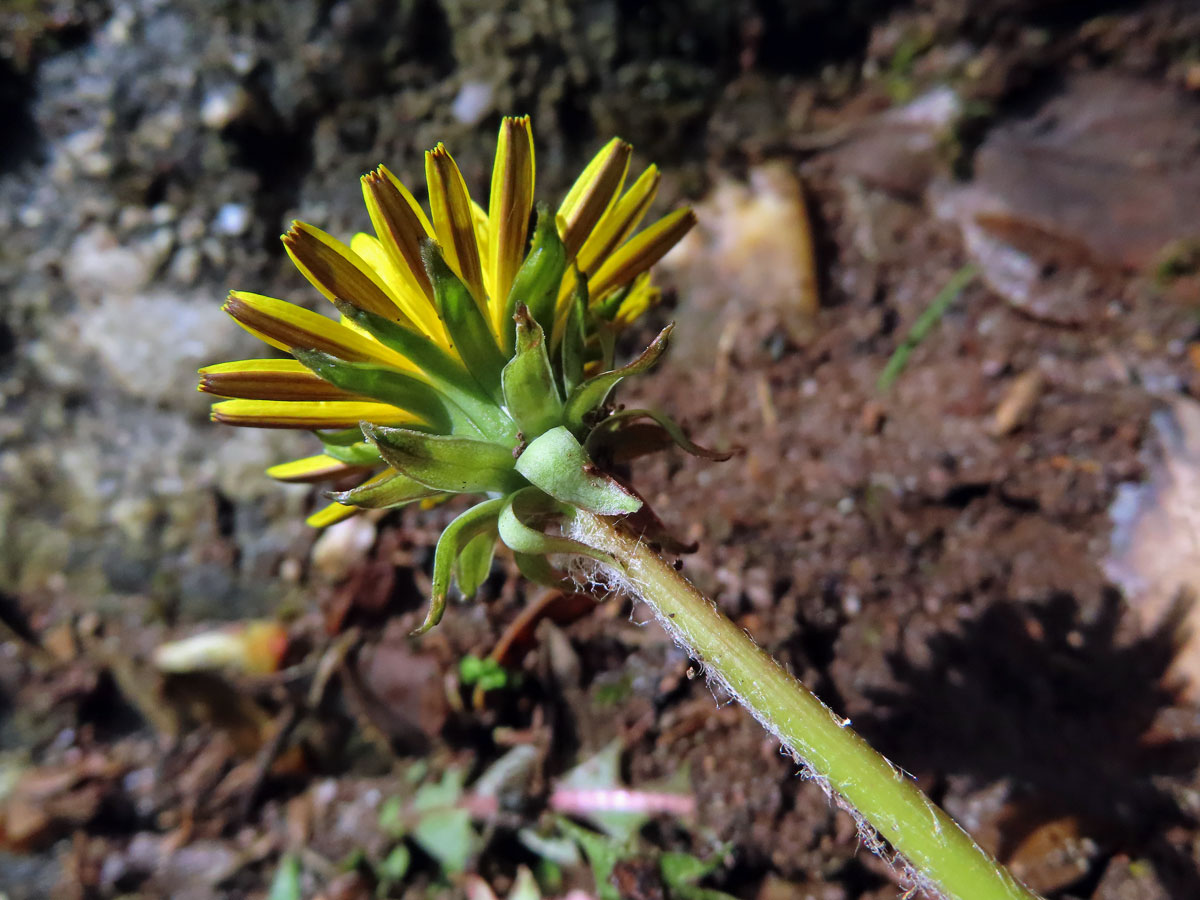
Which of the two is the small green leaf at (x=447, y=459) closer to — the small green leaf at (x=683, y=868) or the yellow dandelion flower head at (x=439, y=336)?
the yellow dandelion flower head at (x=439, y=336)

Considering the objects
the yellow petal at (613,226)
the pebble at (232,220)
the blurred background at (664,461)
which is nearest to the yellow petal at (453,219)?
the yellow petal at (613,226)

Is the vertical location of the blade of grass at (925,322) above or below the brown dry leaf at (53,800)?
below

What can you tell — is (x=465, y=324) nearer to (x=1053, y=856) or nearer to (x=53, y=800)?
(x=1053, y=856)

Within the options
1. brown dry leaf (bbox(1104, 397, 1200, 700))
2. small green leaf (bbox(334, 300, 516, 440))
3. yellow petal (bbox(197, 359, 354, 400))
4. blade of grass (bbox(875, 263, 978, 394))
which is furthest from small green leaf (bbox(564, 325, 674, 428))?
brown dry leaf (bbox(1104, 397, 1200, 700))

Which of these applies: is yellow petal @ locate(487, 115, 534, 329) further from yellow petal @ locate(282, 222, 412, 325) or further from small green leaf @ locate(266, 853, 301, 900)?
small green leaf @ locate(266, 853, 301, 900)

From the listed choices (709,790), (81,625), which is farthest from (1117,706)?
(81,625)

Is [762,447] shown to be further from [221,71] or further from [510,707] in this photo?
[221,71]
